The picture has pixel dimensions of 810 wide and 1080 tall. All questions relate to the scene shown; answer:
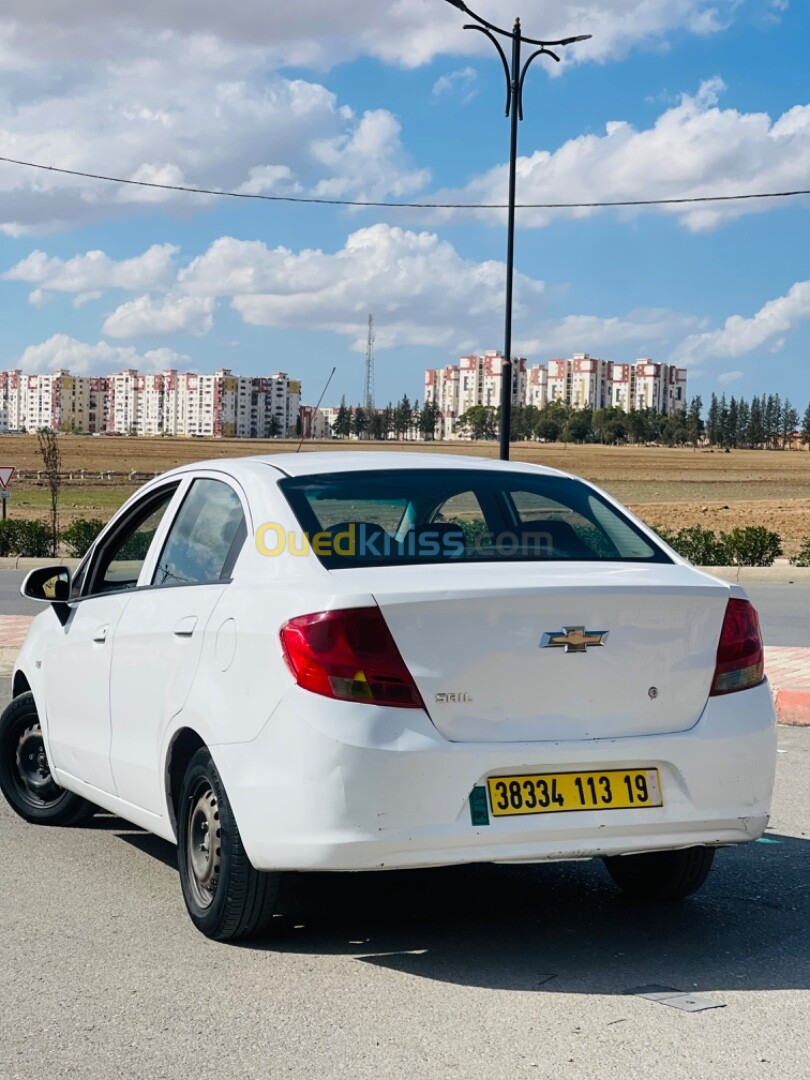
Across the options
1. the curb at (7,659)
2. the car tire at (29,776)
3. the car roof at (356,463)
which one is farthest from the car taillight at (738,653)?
the curb at (7,659)

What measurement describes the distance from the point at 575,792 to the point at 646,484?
79954mm

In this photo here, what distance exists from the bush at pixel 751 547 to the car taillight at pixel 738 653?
19.3 metres

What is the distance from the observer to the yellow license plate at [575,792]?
15.0 ft

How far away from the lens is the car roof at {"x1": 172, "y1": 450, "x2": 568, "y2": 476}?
18.2 feet

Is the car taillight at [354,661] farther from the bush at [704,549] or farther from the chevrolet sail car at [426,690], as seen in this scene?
the bush at [704,549]

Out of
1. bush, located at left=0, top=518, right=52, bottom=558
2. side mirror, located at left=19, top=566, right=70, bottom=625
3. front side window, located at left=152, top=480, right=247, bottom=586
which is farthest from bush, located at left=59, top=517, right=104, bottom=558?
front side window, located at left=152, top=480, right=247, bottom=586

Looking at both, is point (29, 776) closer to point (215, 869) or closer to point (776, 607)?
point (215, 869)

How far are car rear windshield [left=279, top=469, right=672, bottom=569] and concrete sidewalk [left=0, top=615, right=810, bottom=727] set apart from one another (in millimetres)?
4732

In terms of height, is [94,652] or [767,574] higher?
[94,652]

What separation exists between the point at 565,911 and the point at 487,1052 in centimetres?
158

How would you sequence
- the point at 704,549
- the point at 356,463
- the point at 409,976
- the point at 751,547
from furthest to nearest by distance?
the point at 704,549 < the point at 751,547 < the point at 356,463 < the point at 409,976

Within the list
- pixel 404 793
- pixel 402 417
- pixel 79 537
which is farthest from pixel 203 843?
pixel 402 417

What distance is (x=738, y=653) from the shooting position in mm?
4973

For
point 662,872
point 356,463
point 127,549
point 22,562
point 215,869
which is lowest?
point 22,562
